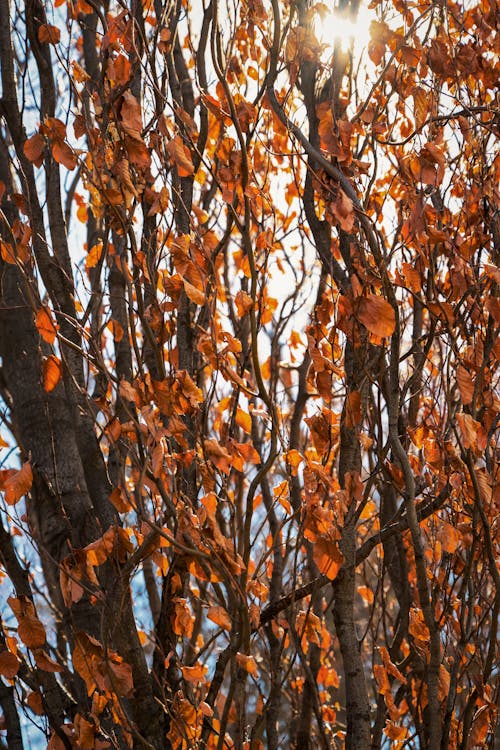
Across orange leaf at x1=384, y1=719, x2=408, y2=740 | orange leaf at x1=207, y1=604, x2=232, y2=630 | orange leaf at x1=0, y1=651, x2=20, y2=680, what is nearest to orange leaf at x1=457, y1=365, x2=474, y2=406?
orange leaf at x1=207, y1=604, x2=232, y2=630

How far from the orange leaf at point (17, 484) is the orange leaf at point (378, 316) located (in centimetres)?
83

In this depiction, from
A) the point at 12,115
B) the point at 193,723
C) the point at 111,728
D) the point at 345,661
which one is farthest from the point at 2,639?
the point at 12,115

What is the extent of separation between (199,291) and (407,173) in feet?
2.57

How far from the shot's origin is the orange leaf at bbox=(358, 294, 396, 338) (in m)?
1.75

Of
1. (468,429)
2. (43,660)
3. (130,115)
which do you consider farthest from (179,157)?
(43,660)

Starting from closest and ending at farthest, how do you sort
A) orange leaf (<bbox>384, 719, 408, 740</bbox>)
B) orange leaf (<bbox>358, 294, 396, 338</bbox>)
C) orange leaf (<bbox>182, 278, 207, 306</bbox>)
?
orange leaf (<bbox>182, 278, 207, 306</bbox>) < orange leaf (<bbox>358, 294, 396, 338</bbox>) < orange leaf (<bbox>384, 719, 408, 740</bbox>)

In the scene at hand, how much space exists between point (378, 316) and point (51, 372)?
0.78 metres

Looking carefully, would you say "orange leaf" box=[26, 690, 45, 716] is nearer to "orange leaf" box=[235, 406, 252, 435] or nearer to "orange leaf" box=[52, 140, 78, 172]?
"orange leaf" box=[235, 406, 252, 435]

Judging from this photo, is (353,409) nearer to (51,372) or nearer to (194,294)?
(194,294)

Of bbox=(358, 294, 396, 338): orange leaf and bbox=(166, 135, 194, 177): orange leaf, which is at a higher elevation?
bbox=(166, 135, 194, 177): orange leaf

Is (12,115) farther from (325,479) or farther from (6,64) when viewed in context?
(325,479)

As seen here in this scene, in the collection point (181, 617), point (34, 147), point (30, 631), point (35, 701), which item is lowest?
point (35, 701)

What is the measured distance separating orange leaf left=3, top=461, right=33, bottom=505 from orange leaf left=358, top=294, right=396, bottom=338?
0.83m

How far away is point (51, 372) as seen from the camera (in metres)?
1.83
